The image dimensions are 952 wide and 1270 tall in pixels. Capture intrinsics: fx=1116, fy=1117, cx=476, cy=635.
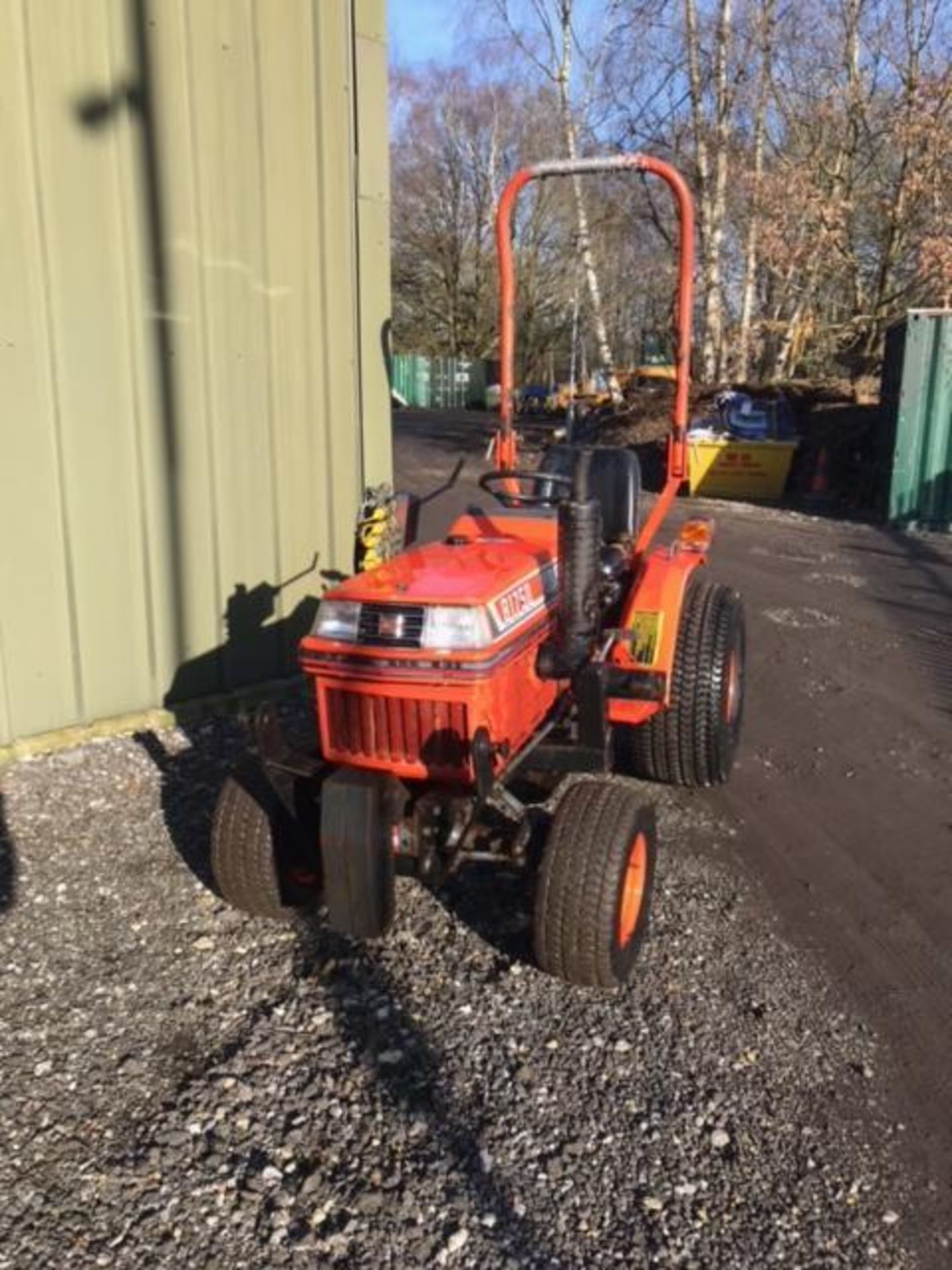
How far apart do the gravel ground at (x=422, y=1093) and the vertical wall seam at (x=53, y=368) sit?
1.31 meters

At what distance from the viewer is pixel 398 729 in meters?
3.28

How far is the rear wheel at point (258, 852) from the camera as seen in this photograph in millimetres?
3451

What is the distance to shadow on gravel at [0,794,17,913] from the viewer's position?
3760 millimetres

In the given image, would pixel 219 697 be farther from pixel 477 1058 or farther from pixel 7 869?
pixel 477 1058

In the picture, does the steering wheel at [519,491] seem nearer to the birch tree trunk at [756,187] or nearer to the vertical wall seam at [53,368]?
the vertical wall seam at [53,368]

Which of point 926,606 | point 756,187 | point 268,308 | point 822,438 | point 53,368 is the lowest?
point 926,606

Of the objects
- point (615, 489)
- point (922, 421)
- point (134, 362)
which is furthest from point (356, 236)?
point (922, 421)

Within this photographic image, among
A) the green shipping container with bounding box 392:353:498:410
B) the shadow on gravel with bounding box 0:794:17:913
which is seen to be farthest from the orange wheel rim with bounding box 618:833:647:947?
the green shipping container with bounding box 392:353:498:410

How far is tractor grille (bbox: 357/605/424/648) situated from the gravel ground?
39.1 inches

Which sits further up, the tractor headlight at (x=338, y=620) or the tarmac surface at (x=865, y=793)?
the tractor headlight at (x=338, y=620)

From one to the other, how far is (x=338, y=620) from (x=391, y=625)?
0.70 ft

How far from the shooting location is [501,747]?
3354 millimetres

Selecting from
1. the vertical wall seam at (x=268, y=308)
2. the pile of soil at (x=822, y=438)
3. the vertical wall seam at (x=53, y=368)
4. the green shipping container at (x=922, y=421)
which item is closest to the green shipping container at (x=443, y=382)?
the pile of soil at (x=822, y=438)

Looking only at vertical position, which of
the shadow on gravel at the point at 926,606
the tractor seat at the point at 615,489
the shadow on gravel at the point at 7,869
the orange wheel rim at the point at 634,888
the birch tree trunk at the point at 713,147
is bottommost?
the shadow on gravel at the point at 926,606
